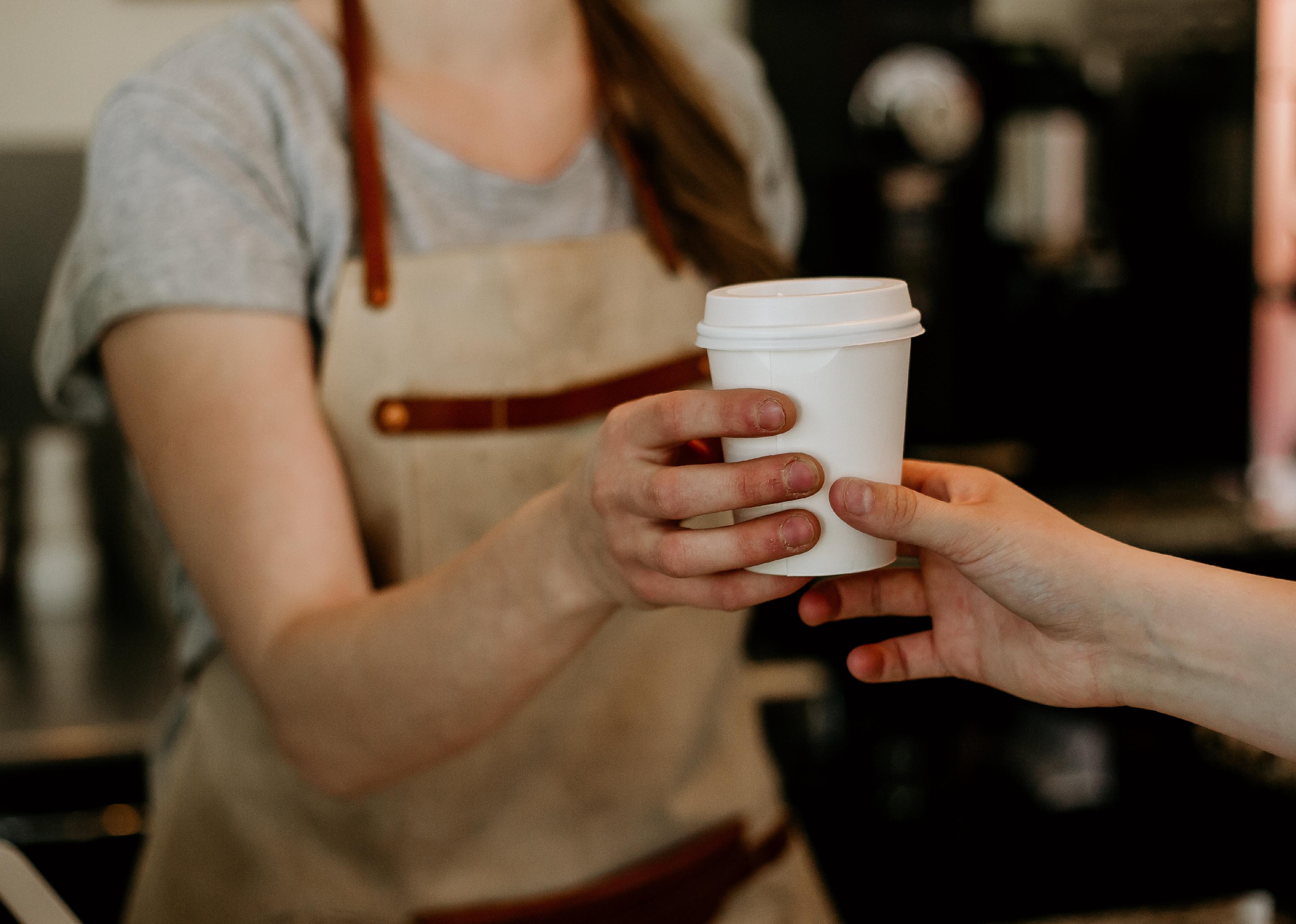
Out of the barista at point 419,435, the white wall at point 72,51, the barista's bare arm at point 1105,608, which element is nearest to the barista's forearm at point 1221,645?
the barista's bare arm at point 1105,608

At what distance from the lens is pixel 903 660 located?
2.50ft

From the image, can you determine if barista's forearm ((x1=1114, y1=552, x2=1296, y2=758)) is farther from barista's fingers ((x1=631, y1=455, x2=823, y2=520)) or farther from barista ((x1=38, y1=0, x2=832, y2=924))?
barista ((x1=38, y1=0, x2=832, y2=924))

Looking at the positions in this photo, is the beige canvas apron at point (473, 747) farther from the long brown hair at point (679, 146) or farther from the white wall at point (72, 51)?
the white wall at point (72, 51)

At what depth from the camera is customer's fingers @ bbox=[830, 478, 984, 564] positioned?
61 centimetres

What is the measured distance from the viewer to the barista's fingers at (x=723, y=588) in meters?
0.68

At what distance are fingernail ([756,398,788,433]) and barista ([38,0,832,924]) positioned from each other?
0.57ft

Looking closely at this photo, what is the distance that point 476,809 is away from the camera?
3.44 feet

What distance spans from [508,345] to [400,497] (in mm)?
175

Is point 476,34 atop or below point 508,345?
atop

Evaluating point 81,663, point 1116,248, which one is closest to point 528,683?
point 81,663

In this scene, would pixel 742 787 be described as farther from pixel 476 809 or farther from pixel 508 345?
pixel 508 345

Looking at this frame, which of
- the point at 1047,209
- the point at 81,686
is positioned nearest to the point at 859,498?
the point at 81,686

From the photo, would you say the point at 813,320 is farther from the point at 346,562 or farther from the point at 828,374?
the point at 346,562

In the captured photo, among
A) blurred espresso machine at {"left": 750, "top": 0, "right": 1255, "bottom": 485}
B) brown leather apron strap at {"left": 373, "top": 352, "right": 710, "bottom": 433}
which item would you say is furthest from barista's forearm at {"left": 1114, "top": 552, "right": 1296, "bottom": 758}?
blurred espresso machine at {"left": 750, "top": 0, "right": 1255, "bottom": 485}
